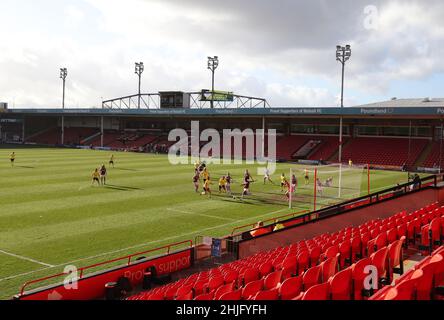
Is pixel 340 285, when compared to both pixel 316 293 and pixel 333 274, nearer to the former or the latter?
pixel 316 293

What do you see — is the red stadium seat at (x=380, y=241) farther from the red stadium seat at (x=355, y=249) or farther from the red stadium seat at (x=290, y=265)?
the red stadium seat at (x=290, y=265)

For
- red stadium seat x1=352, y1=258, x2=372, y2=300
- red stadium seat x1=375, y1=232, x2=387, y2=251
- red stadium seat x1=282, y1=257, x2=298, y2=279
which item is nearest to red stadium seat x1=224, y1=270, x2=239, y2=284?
red stadium seat x1=282, y1=257, x2=298, y2=279

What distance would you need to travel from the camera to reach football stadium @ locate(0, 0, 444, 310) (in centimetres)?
862

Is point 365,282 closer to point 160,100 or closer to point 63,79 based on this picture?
point 160,100

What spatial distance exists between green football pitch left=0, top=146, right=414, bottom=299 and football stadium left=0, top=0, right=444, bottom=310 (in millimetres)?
80

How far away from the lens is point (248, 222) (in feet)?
71.9

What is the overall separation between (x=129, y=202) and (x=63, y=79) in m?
80.8

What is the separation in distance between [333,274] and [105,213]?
1627 centimetres

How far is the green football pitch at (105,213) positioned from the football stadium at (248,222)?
0.08 m

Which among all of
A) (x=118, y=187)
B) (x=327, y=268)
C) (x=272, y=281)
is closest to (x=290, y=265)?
(x=327, y=268)

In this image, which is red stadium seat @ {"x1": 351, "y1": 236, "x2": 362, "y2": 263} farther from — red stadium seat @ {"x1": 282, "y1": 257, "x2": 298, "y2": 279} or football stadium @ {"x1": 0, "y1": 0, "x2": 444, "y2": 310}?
red stadium seat @ {"x1": 282, "y1": 257, "x2": 298, "y2": 279}

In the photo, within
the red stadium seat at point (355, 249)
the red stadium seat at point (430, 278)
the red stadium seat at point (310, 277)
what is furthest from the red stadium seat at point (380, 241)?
the red stadium seat at point (430, 278)

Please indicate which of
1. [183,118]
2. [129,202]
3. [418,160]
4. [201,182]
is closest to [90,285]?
[129,202]

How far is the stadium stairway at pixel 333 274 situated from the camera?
6715 mm
